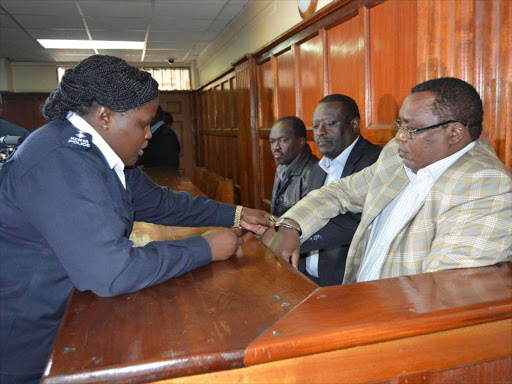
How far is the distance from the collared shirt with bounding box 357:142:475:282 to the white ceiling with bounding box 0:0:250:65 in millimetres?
4811

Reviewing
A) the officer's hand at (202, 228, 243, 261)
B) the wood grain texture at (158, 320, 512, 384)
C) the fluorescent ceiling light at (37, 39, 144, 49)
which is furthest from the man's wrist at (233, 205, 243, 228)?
the fluorescent ceiling light at (37, 39, 144, 49)

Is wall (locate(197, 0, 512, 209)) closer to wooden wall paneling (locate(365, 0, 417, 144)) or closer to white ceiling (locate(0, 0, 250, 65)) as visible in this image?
wooden wall paneling (locate(365, 0, 417, 144))

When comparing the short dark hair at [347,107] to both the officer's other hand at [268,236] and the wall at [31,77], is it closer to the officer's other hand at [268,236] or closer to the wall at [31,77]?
the officer's other hand at [268,236]

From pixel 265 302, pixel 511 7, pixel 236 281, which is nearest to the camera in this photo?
pixel 265 302

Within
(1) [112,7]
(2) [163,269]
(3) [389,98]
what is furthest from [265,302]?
(1) [112,7]

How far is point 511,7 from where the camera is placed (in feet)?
5.74

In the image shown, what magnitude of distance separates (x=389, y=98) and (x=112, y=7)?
4439mm

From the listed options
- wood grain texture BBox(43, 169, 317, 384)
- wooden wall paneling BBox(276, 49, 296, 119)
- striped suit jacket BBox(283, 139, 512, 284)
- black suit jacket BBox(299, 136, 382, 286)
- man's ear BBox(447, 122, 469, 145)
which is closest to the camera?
wood grain texture BBox(43, 169, 317, 384)

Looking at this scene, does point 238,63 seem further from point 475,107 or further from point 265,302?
point 265,302

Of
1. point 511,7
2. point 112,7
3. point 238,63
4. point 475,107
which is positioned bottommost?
point 475,107

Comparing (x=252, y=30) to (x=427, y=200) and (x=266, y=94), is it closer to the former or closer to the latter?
(x=266, y=94)

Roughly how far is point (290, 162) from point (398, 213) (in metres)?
1.80

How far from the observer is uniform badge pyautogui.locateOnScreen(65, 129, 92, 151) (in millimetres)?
1129

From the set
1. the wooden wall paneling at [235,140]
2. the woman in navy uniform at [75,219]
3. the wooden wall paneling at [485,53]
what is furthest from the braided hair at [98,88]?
the wooden wall paneling at [235,140]
